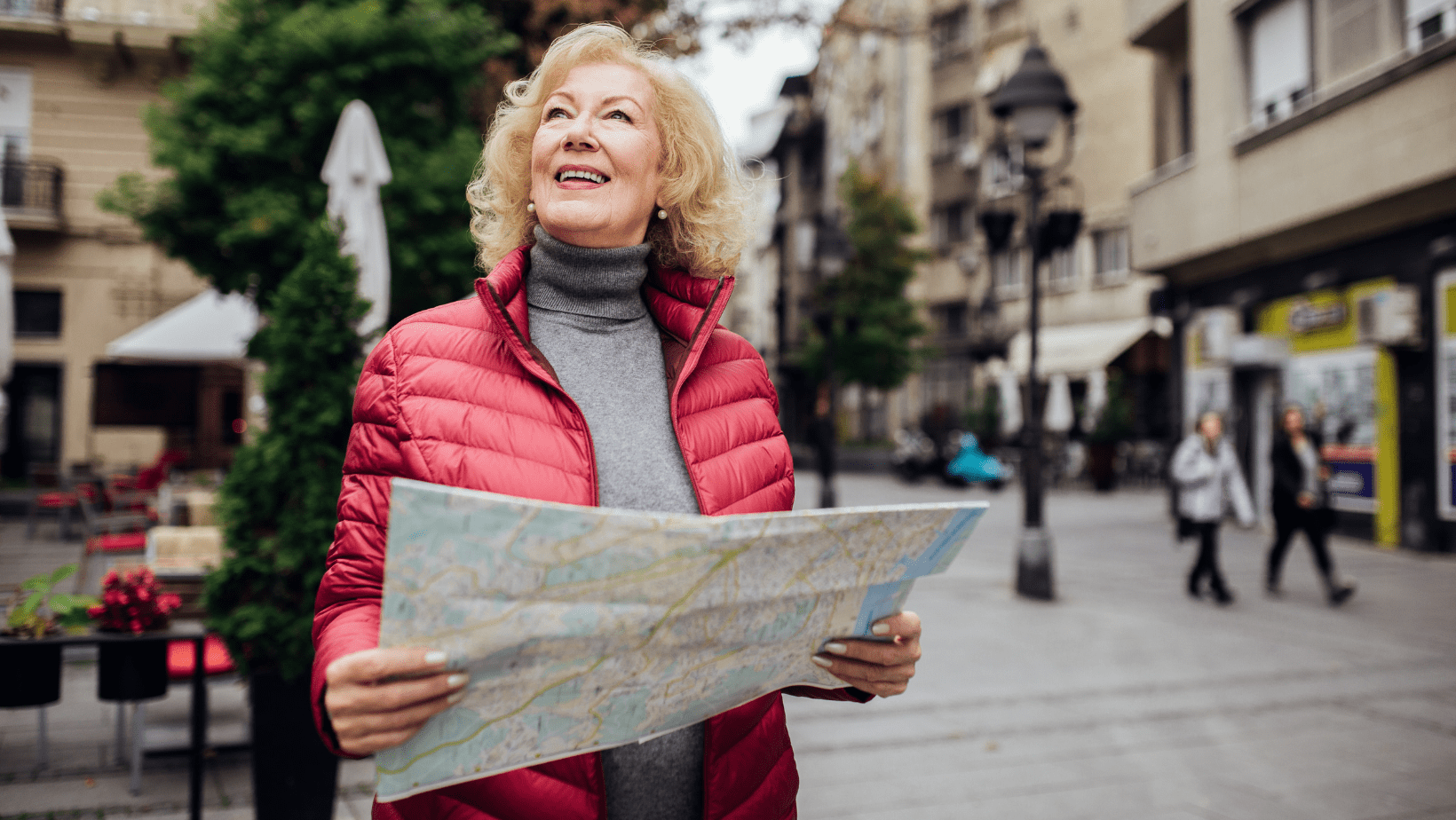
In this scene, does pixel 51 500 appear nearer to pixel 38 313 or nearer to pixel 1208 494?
pixel 38 313

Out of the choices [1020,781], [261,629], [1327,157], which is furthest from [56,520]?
[1327,157]

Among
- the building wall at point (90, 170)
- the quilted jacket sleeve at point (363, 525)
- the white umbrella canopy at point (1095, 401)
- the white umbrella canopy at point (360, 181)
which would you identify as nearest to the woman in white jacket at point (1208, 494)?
the white umbrella canopy at point (360, 181)

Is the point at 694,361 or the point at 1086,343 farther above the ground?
the point at 1086,343

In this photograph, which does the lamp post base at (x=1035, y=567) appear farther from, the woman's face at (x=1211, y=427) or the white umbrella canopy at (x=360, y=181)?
the white umbrella canopy at (x=360, y=181)

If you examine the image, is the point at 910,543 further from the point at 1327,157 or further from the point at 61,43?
the point at 61,43

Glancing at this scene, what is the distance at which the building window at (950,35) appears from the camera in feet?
114

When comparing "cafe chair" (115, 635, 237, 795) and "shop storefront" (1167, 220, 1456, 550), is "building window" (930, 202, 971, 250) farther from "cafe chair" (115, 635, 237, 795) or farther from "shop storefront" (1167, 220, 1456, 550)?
"cafe chair" (115, 635, 237, 795)

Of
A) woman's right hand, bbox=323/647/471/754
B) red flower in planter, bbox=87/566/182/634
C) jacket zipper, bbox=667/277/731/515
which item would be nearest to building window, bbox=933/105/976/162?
red flower in planter, bbox=87/566/182/634

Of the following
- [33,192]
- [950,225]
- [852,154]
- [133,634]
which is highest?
[852,154]

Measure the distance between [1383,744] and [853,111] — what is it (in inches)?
1683

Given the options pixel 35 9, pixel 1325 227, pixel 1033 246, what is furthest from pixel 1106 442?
pixel 35 9

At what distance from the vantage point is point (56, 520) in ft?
49.8

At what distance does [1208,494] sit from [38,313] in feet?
70.4

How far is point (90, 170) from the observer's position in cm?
2053
